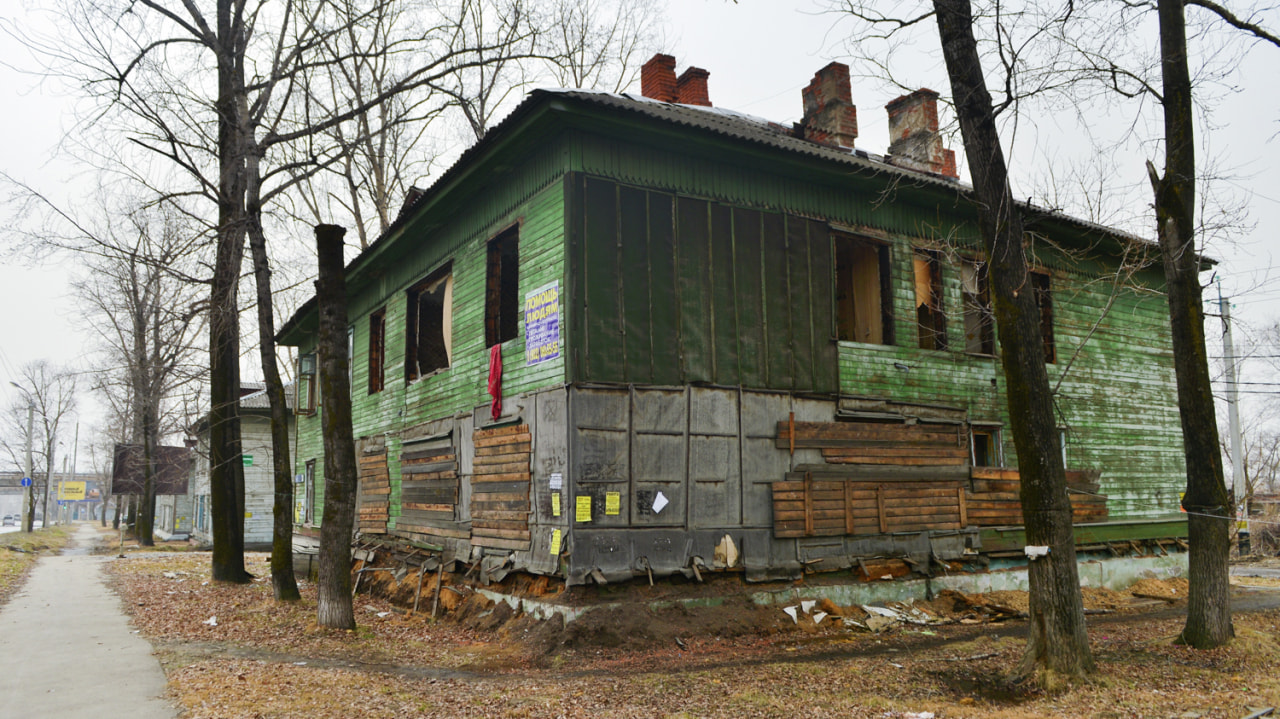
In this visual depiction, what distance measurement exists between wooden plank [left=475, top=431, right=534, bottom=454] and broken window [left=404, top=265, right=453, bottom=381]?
4171 mm

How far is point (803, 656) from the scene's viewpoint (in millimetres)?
9906

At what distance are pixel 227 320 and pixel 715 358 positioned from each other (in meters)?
9.22

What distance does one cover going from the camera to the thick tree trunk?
25.1 feet

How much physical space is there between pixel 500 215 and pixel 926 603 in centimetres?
902

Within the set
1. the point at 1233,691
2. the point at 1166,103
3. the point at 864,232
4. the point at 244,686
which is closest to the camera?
the point at 1233,691

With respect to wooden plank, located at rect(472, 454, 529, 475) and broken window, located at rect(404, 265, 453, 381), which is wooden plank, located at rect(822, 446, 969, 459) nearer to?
wooden plank, located at rect(472, 454, 529, 475)

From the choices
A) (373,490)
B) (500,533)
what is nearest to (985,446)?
(500,533)

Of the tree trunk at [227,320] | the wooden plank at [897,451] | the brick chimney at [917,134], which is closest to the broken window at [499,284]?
the tree trunk at [227,320]

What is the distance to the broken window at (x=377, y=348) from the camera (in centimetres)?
1909

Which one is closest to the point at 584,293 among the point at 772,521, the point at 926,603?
the point at 772,521

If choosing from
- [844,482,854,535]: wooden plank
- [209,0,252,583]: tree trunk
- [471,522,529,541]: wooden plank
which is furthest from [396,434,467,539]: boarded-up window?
[844,482,854,535]: wooden plank

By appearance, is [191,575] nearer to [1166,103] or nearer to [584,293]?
[584,293]

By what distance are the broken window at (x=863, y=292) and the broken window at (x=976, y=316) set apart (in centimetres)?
183

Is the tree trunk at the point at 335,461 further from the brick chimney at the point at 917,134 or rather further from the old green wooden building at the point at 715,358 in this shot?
the brick chimney at the point at 917,134
